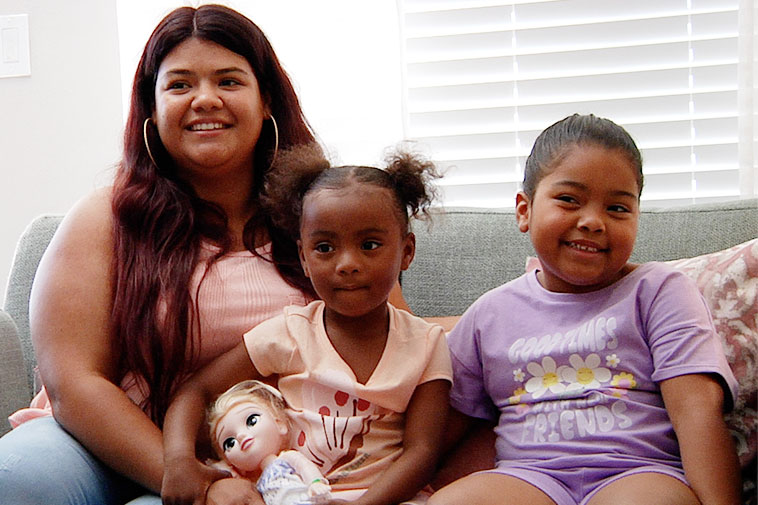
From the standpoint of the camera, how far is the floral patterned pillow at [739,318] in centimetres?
138

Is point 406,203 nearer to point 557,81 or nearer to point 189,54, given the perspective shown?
point 189,54

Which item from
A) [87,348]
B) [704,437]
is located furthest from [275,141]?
[704,437]

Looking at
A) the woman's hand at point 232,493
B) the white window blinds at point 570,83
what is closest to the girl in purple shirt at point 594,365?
the woman's hand at point 232,493

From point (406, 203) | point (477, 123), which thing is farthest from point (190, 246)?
point (477, 123)

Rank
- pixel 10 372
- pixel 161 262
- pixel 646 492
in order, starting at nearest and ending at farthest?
pixel 646 492
pixel 161 262
pixel 10 372

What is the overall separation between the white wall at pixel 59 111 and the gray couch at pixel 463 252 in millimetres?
596

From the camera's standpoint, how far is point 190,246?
1683 mm

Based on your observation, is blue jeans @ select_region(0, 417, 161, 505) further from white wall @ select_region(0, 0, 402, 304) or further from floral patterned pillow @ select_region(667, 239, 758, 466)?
white wall @ select_region(0, 0, 402, 304)

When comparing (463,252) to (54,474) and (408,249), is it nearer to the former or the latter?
(408,249)

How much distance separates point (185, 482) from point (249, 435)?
119 millimetres

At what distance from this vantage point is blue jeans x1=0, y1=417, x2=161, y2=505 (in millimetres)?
1312

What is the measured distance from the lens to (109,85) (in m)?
2.62

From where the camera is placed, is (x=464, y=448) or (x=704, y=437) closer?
(x=704, y=437)

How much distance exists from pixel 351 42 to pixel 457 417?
1270 mm
